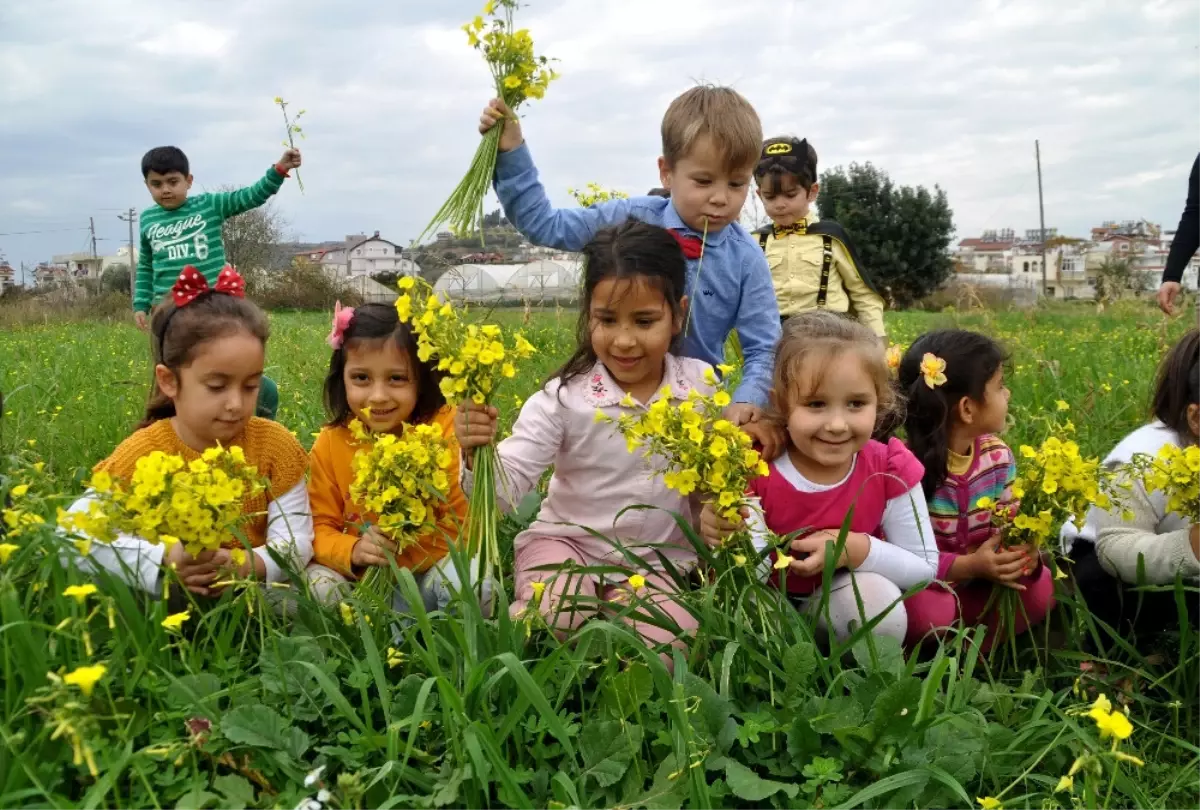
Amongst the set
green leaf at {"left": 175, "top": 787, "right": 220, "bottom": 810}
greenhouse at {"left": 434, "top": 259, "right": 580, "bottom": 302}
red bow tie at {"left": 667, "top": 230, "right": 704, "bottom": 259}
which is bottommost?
green leaf at {"left": 175, "top": 787, "right": 220, "bottom": 810}

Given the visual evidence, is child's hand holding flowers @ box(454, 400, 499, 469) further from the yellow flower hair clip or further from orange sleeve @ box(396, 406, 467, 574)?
the yellow flower hair clip

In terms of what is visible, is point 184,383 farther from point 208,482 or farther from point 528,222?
point 528,222

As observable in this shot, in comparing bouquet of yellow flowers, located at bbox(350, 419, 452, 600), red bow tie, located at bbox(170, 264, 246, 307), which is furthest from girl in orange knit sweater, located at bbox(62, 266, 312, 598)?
bouquet of yellow flowers, located at bbox(350, 419, 452, 600)

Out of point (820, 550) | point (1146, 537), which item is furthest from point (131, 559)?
point (1146, 537)

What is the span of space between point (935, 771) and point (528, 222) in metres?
1.89

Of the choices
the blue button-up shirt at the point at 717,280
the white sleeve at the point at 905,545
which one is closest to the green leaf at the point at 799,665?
the white sleeve at the point at 905,545

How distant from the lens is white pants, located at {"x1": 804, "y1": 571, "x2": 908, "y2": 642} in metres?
2.27

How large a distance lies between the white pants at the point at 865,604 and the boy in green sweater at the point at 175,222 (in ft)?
12.0

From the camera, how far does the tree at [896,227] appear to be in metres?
32.3

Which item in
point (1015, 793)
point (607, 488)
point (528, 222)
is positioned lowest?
point (1015, 793)

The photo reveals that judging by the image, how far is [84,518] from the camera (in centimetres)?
167

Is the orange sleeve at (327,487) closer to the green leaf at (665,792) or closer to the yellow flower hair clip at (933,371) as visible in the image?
the green leaf at (665,792)

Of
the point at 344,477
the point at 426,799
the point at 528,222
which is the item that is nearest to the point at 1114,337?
the point at 528,222

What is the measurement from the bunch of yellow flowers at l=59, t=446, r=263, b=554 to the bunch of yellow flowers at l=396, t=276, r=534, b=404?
0.46 meters
